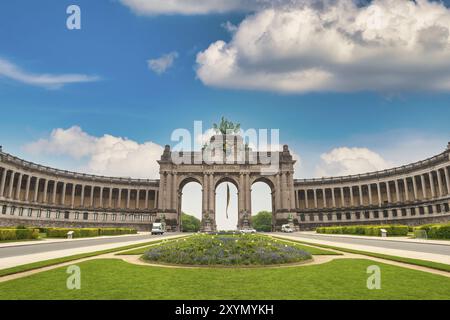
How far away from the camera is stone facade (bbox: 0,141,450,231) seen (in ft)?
282

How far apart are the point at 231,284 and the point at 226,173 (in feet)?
313

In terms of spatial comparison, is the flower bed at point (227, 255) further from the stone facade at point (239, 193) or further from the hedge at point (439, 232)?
the stone facade at point (239, 193)

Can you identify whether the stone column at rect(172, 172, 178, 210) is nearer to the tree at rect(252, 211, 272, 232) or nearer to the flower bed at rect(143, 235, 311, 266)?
the flower bed at rect(143, 235, 311, 266)

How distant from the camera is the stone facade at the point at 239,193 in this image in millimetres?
86000

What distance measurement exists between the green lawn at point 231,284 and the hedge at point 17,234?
3174 cm

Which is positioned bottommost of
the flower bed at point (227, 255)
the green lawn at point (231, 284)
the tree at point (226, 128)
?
the green lawn at point (231, 284)

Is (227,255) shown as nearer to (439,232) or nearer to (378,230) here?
(439,232)

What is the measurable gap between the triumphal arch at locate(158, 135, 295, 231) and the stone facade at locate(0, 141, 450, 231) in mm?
343

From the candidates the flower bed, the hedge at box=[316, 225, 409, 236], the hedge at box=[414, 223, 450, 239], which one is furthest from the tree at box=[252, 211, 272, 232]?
the flower bed

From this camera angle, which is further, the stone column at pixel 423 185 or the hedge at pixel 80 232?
the stone column at pixel 423 185

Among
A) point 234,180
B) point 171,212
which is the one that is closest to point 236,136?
point 234,180

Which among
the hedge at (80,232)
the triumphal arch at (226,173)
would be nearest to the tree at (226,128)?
the triumphal arch at (226,173)

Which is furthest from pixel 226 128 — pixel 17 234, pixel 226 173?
pixel 17 234

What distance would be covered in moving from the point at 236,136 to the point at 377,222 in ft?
180
